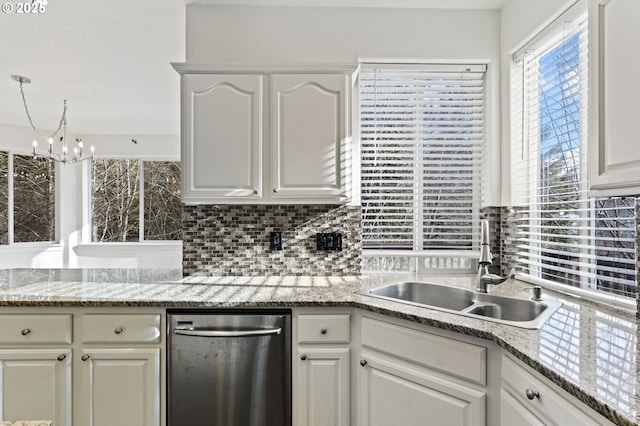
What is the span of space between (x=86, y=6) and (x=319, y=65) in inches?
62.1

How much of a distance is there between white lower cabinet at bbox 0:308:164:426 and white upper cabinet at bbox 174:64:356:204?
2.46ft

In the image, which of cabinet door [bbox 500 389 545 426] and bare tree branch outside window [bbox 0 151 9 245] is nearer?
cabinet door [bbox 500 389 545 426]

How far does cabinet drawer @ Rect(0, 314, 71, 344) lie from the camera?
5.72 ft

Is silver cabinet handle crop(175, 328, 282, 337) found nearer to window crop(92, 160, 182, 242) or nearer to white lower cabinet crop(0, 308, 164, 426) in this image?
white lower cabinet crop(0, 308, 164, 426)

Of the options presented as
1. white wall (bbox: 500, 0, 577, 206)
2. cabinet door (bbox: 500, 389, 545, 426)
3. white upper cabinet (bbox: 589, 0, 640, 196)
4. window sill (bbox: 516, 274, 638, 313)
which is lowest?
cabinet door (bbox: 500, 389, 545, 426)

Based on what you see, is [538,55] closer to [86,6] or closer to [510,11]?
[510,11]

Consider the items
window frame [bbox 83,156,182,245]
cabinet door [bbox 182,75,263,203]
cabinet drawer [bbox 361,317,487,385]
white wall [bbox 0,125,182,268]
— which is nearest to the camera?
cabinet drawer [bbox 361,317,487,385]

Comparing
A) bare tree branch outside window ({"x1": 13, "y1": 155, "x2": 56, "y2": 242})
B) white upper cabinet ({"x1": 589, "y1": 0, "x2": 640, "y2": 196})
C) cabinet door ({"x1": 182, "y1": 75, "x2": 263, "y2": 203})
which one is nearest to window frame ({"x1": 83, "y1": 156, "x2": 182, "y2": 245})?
bare tree branch outside window ({"x1": 13, "y1": 155, "x2": 56, "y2": 242})

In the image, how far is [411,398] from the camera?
154 centimetres

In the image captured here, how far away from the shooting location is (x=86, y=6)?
2.37 meters

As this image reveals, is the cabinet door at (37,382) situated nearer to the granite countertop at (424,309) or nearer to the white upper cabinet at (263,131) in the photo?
the granite countertop at (424,309)

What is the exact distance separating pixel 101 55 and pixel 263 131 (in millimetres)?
2028

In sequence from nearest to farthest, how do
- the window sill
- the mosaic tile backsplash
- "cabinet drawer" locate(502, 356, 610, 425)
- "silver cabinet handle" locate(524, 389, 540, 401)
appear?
"cabinet drawer" locate(502, 356, 610, 425), "silver cabinet handle" locate(524, 389, 540, 401), the window sill, the mosaic tile backsplash

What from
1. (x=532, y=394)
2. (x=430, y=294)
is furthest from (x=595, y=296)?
(x=532, y=394)
